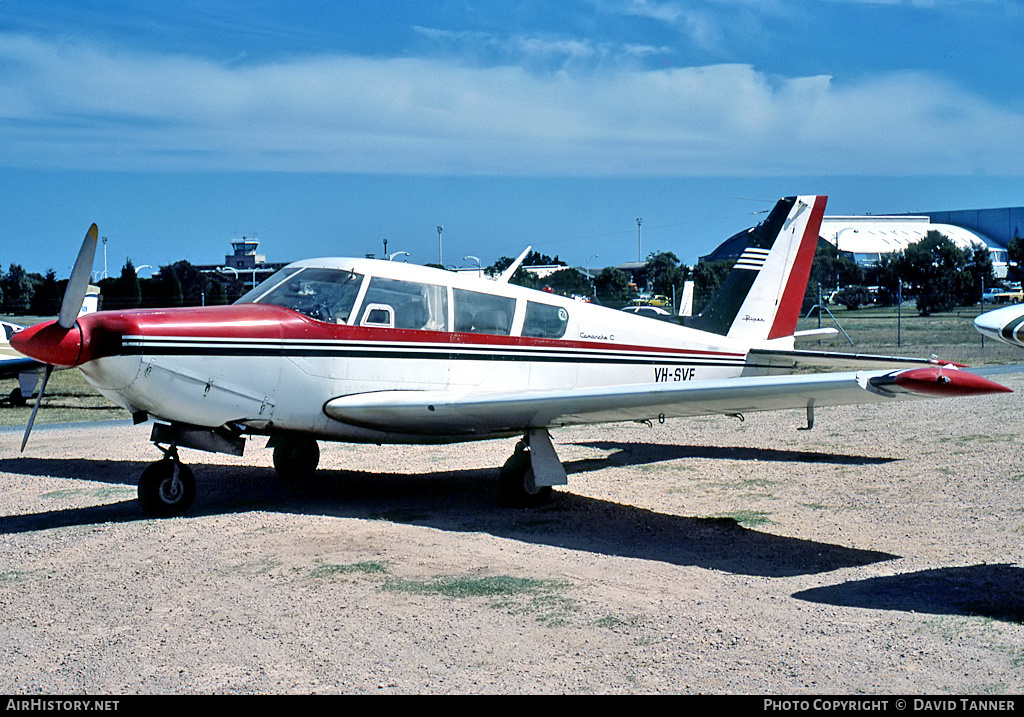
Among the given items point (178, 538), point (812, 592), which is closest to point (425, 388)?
point (178, 538)

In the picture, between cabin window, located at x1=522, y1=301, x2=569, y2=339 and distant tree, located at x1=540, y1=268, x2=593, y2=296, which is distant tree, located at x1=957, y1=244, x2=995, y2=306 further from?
cabin window, located at x1=522, y1=301, x2=569, y2=339

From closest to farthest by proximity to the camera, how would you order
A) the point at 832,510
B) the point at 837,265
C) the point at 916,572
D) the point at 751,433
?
the point at 916,572 → the point at 832,510 → the point at 751,433 → the point at 837,265

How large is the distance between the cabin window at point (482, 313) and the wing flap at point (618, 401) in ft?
2.36

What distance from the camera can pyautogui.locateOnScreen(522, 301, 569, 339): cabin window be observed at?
33.5 feet

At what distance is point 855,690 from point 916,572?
2534 millimetres

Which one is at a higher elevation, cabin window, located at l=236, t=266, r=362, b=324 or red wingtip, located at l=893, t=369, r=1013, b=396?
cabin window, located at l=236, t=266, r=362, b=324

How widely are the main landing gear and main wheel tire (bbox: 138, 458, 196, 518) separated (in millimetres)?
2946

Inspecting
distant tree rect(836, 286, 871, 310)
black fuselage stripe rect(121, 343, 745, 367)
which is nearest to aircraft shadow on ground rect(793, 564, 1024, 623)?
black fuselage stripe rect(121, 343, 745, 367)

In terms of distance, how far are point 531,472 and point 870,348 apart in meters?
23.9

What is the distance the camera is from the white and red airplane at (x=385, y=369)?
26.2 feet

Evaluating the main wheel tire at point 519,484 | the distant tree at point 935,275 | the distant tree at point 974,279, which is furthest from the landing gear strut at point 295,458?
the distant tree at point 935,275

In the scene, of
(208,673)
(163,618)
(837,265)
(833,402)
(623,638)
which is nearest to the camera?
(208,673)
